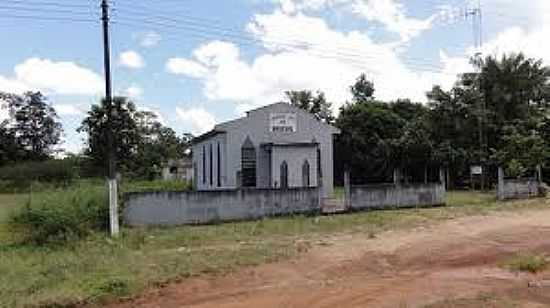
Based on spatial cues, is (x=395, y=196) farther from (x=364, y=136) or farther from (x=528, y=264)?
(x=364, y=136)

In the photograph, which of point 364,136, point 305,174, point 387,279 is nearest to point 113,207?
point 387,279

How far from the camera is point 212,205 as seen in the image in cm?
2180

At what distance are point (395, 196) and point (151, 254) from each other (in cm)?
1325

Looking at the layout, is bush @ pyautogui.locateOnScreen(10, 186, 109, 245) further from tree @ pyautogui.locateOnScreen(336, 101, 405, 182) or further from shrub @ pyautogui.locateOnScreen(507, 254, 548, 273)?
tree @ pyautogui.locateOnScreen(336, 101, 405, 182)

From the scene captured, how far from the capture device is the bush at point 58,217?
1697cm

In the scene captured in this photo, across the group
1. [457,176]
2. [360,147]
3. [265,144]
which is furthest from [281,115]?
[360,147]

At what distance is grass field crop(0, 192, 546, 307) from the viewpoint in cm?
1103

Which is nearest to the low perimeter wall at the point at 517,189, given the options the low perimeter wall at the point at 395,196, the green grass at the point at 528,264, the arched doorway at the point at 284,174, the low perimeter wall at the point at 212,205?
the low perimeter wall at the point at 395,196

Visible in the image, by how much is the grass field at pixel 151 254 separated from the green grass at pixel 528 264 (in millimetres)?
4645

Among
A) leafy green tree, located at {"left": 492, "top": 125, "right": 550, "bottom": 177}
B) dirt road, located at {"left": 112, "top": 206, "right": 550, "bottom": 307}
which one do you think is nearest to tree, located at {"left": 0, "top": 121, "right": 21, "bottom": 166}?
leafy green tree, located at {"left": 492, "top": 125, "right": 550, "bottom": 177}

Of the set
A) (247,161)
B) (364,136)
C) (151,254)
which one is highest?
(364,136)

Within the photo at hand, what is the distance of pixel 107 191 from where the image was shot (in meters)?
19.2

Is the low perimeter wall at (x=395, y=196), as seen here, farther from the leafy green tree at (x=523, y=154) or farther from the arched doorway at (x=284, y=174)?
the arched doorway at (x=284, y=174)

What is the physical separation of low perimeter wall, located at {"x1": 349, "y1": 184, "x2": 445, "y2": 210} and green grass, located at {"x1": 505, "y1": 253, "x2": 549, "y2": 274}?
11838 mm
